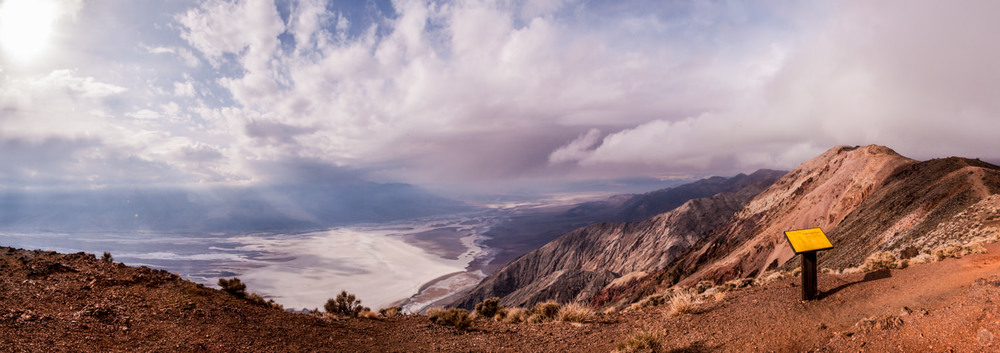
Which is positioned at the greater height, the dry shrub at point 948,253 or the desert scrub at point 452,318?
the dry shrub at point 948,253

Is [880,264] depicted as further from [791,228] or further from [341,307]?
[791,228]

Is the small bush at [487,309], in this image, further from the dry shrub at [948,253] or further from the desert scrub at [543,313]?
the dry shrub at [948,253]

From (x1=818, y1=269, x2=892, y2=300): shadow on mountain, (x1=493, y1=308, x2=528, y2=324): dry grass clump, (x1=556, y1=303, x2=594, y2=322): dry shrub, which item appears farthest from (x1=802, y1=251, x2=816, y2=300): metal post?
(x1=493, y1=308, x2=528, y2=324): dry grass clump

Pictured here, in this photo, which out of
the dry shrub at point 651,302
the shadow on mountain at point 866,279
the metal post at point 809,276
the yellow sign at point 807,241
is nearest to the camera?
the yellow sign at point 807,241

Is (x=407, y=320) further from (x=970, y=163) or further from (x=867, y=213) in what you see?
(x=970, y=163)

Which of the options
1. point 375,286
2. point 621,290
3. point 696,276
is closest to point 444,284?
point 375,286

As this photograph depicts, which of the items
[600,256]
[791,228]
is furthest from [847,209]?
[600,256]

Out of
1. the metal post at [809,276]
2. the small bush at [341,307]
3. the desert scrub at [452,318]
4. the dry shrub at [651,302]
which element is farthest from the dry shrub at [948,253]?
the small bush at [341,307]
